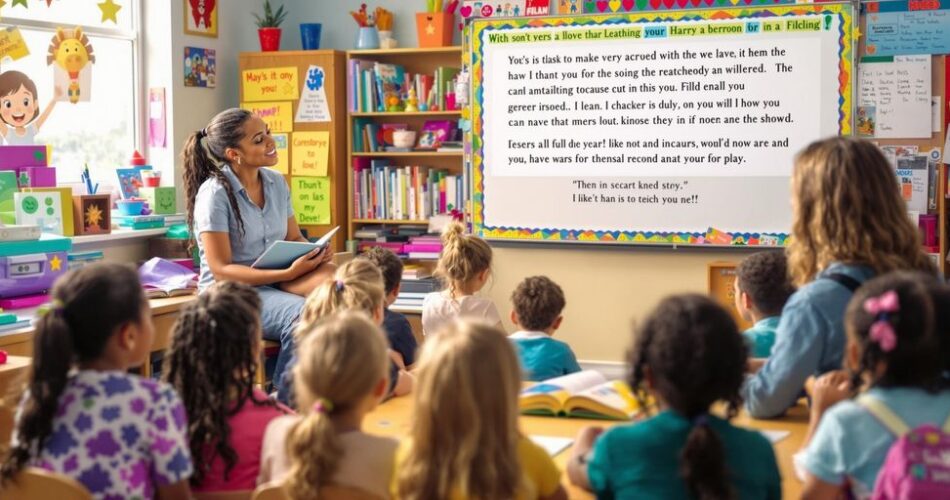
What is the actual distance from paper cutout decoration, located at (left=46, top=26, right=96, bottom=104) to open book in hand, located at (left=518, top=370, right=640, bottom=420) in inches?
139

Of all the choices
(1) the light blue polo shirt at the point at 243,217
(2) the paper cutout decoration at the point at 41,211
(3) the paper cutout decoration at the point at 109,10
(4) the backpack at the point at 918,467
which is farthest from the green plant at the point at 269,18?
(4) the backpack at the point at 918,467

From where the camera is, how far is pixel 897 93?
4598mm

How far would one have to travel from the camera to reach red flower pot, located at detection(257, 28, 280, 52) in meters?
5.82

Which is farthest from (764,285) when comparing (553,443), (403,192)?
(403,192)

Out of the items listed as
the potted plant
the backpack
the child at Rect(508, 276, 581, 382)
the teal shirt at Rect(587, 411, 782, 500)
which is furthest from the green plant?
the backpack

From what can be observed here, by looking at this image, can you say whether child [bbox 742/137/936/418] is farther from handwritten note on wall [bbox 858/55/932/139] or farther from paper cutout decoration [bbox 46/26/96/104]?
paper cutout decoration [bbox 46/26/96/104]

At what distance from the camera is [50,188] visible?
4316mm

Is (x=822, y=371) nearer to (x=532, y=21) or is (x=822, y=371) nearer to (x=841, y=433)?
(x=841, y=433)

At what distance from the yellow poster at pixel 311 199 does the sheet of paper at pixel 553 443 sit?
3859mm

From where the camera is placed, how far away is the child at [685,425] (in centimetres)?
157

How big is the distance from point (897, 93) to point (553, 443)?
127 inches

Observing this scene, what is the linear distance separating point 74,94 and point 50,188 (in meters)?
0.94

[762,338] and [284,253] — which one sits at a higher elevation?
[284,253]

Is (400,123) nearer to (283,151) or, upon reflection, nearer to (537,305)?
(283,151)
